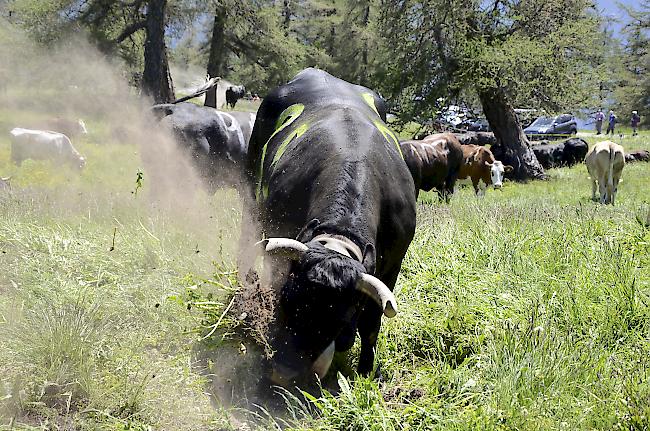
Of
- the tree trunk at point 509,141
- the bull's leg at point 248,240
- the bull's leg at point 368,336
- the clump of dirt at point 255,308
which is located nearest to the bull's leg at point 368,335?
the bull's leg at point 368,336

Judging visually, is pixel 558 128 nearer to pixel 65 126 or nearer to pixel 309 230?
pixel 65 126

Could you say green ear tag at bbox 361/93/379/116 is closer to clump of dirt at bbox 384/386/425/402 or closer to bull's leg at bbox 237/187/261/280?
bull's leg at bbox 237/187/261/280

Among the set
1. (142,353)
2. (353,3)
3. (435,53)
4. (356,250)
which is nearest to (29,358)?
(142,353)

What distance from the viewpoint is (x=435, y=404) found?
3.74 m

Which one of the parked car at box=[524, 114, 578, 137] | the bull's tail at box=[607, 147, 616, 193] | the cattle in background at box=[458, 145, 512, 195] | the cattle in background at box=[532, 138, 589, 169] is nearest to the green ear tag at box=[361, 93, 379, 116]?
the bull's tail at box=[607, 147, 616, 193]

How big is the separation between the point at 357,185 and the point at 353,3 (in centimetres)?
2788

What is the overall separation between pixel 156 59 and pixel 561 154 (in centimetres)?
1648

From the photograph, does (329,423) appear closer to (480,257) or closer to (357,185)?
(357,185)

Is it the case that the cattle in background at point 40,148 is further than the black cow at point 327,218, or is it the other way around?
the cattle in background at point 40,148

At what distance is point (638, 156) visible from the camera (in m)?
23.2

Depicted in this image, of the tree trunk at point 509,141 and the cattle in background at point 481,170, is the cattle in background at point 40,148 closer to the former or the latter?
the cattle in background at point 481,170

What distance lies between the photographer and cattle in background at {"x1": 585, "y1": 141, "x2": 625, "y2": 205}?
46.3 feet

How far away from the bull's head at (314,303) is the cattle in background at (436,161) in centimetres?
1109

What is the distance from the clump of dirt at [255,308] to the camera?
4.08 m
